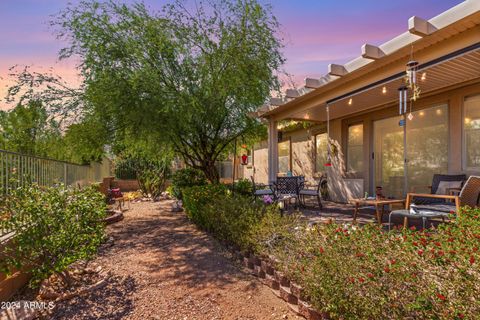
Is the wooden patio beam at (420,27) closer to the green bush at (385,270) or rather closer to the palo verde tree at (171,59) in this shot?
the green bush at (385,270)

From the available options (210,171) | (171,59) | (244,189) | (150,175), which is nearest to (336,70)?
(171,59)

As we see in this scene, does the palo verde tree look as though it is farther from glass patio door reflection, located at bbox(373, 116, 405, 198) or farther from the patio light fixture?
glass patio door reflection, located at bbox(373, 116, 405, 198)

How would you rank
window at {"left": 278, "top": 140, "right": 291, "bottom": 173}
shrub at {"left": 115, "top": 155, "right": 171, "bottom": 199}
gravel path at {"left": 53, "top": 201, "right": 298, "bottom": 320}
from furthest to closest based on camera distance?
window at {"left": 278, "top": 140, "right": 291, "bottom": 173}
shrub at {"left": 115, "top": 155, "right": 171, "bottom": 199}
gravel path at {"left": 53, "top": 201, "right": 298, "bottom": 320}

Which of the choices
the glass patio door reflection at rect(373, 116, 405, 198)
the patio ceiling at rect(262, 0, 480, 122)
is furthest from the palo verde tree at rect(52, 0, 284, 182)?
the glass patio door reflection at rect(373, 116, 405, 198)

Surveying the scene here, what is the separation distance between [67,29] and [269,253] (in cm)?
649

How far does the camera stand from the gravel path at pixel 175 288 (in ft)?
9.52

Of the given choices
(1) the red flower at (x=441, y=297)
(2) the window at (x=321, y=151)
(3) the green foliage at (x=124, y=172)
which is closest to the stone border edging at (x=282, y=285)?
(1) the red flower at (x=441, y=297)

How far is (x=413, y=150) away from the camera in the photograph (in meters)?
7.48

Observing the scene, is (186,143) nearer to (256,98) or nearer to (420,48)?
(256,98)

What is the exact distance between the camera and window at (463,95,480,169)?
19.9ft

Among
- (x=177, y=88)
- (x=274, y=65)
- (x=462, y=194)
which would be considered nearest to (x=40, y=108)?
(x=177, y=88)

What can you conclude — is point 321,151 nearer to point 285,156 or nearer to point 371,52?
point 285,156

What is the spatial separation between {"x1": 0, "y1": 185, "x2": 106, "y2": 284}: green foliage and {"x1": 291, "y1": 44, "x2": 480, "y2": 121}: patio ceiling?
568cm

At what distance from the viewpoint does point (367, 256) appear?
2.25 m
